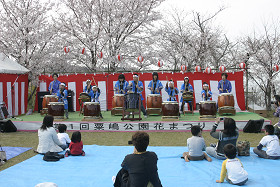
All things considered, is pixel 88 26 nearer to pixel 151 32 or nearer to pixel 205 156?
pixel 151 32

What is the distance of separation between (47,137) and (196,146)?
8.31ft

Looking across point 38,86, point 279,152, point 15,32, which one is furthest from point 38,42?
point 279,152

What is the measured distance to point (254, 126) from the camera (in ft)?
22.3

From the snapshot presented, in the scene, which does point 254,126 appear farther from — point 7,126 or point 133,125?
point 7,126

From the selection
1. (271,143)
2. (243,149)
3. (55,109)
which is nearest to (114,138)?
(55,109)

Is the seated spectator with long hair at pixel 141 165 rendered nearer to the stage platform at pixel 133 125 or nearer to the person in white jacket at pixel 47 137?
the person in white jacket at pixel 47 137

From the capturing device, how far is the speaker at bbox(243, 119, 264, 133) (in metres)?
6.76

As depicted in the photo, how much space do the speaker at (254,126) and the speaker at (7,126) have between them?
630cm

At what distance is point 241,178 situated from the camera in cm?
320

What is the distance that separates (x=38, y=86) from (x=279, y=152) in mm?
9652

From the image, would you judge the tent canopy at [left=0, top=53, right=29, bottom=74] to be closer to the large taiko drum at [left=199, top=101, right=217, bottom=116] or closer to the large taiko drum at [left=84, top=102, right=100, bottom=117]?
the large taiko drum at [left=84, top=102, right=100, bottom=117]

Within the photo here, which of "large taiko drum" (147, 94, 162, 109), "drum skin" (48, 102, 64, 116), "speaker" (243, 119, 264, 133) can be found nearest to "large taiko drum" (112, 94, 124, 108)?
"large taiko drum" (147, 94, 162, 109)

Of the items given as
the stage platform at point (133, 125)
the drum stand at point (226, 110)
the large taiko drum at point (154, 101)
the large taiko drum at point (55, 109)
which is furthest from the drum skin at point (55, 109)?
the drum stand at point (226, 110)

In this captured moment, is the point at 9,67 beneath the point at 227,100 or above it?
above
